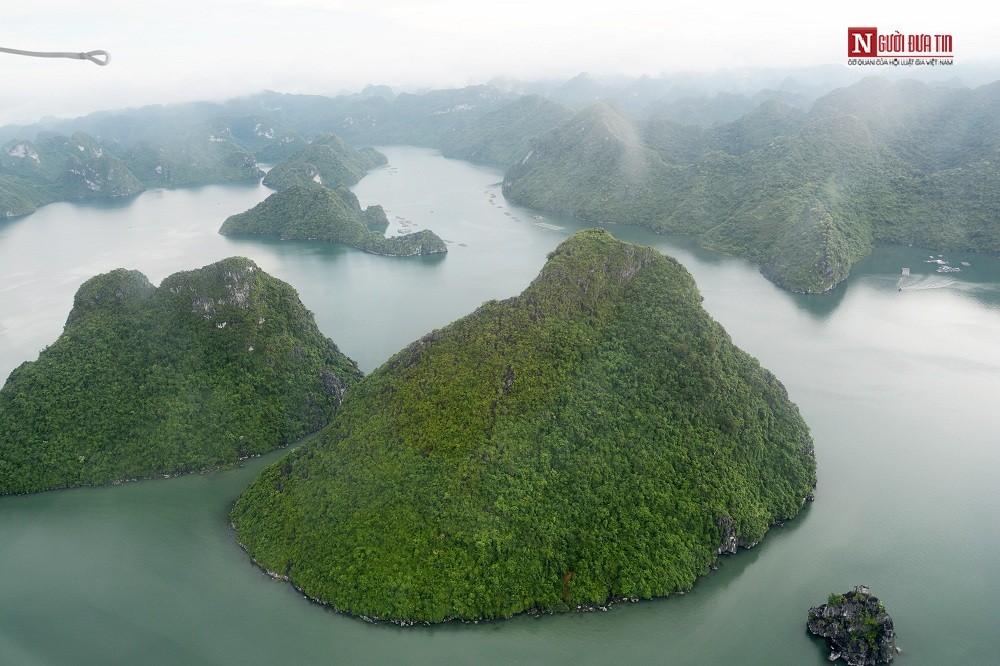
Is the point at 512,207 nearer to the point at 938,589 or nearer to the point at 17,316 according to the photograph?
the point at 17,316

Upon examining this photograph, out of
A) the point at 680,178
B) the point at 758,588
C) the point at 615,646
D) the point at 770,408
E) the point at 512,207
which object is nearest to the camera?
the point at 615,646

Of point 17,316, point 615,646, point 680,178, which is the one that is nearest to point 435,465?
point 615,646

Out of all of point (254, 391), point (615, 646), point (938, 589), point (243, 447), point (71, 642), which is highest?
point (254, 391)

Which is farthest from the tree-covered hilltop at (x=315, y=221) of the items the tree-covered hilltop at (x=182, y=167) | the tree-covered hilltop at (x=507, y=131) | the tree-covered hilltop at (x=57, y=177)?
the tree-covered hilltop at (x=507, y=131)

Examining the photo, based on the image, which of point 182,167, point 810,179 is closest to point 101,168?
point 182,167

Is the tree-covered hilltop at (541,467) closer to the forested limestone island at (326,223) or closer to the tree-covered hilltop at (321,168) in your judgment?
the forested limestone island at (326,223)
